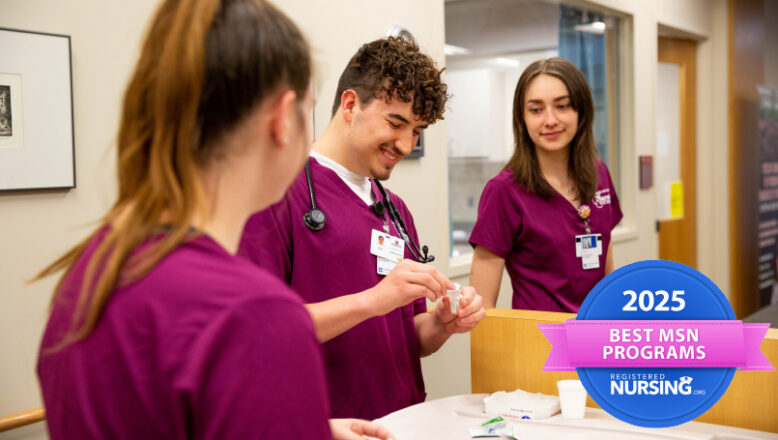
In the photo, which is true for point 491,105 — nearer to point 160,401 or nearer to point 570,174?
point 570,174

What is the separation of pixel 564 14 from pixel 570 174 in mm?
2482

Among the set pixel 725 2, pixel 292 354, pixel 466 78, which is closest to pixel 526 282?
pixel 292 354

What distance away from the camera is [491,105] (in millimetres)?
4121

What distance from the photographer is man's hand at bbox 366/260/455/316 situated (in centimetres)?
144

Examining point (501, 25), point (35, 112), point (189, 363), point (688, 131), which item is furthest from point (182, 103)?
point (688, 131)

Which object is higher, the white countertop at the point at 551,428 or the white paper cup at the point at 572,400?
the white paper cup at the point at 572,400

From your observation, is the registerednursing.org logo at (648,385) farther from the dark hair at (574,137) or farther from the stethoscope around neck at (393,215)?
the dark hair at (574,137)

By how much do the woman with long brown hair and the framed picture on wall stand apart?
137 cm

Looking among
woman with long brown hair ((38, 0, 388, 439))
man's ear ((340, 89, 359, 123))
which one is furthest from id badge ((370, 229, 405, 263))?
woman with long brown hair ((38, 0, 388, 439))

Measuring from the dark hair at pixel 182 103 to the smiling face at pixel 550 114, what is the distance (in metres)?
1.64

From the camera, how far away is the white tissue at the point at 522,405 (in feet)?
5.10

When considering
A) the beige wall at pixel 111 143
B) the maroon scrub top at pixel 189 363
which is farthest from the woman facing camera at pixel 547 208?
the maroon scrub top at pixel 189 363

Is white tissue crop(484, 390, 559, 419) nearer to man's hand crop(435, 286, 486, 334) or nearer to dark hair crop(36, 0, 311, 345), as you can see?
man's hand crop(435, 286, 486, 334)

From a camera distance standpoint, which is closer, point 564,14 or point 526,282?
point 526,282
